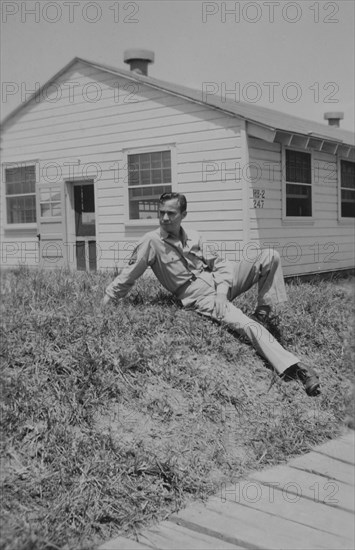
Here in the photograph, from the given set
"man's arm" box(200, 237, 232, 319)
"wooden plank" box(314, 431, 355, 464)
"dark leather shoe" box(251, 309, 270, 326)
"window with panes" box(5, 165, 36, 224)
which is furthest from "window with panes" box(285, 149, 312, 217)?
"wooden plank" box(314, 431, 355, 464)

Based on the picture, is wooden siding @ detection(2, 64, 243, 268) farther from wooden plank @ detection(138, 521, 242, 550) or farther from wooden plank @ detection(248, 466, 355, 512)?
wooden plank @ detection(138, 521, 242, 550)

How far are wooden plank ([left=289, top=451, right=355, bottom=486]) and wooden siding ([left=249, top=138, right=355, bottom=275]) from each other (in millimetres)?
6917

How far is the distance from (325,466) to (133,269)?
2.51 metres

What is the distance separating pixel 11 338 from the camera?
4.89m

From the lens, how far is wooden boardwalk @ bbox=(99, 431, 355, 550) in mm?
3256

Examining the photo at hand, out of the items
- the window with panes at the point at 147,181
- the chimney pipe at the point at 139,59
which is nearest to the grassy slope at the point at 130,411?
the window with panes at the point at 147,181

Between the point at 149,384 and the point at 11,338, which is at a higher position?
the point at 11,338

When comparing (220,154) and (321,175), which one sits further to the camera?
(321,175)

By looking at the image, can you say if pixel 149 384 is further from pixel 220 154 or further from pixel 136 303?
pixel 220 154

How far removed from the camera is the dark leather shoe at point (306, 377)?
5.34 meters

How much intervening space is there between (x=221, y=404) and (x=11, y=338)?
166 centimetres

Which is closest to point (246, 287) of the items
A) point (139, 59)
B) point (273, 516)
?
Result: point (273, 516)

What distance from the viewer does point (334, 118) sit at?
22.0 meters

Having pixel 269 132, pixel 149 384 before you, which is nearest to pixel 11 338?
pixel 149 384
